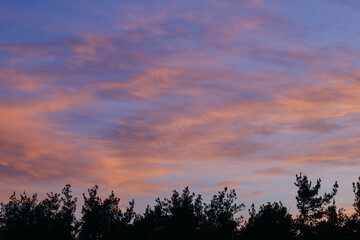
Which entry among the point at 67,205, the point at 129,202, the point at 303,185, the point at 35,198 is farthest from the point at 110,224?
the point at 303,185

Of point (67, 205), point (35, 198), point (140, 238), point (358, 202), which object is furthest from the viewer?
point (35, 198)

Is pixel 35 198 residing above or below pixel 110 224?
above

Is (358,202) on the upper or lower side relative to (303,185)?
lower

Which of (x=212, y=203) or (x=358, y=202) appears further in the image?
(x=212, y=203)

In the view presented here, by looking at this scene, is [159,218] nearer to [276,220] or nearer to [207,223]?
[207,223]

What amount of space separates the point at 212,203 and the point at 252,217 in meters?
9.91

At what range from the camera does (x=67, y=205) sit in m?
79.9

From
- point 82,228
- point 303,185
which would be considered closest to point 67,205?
point 82,228

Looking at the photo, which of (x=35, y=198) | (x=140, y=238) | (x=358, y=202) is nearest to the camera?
(x=358, y=202)

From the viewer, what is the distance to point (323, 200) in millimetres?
80250

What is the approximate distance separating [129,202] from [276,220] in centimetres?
2373

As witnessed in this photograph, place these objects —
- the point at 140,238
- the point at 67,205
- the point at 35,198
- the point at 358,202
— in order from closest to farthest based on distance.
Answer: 1. the point at 358,202
2. the point at 140,238
3. the point at 67,205
4. the point at 35,198

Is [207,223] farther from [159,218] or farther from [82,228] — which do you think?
[82,228]

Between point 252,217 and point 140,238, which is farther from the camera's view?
point 252,217
